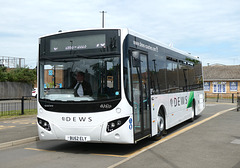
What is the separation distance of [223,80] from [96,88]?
4377cm

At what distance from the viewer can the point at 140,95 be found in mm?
8070

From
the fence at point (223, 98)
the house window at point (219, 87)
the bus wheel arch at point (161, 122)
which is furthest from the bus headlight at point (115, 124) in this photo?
the house window at point (219, 87)

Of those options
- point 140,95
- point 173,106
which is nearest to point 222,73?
point 173,106

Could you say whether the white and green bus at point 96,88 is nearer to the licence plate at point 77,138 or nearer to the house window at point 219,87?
the licence plate at point 77,138

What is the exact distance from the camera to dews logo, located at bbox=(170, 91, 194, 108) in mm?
10971

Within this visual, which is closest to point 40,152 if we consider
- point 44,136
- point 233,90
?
point 44,136

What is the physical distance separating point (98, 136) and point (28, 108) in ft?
49.1

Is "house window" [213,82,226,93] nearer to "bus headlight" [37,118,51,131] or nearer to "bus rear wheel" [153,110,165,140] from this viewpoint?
"bus rear wheel" [153,110,165,140]

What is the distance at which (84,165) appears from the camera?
6551mm

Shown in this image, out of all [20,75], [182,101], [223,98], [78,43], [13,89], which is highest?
[20,75]

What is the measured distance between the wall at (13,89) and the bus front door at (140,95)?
33849 mm

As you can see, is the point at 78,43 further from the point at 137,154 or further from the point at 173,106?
the point at 173,106

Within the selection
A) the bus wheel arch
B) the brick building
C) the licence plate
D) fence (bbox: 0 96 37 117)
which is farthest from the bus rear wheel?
the brick building

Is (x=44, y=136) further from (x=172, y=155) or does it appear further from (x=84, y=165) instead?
(x=172, y=155)
